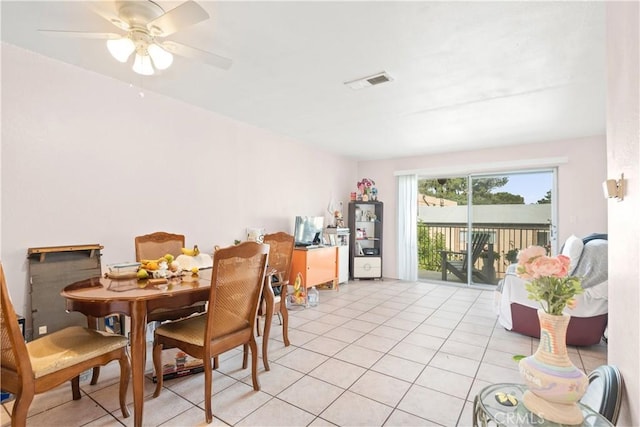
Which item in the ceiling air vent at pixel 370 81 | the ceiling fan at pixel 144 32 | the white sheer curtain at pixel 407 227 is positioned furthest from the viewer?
the white sheer curtain at pixel 407 227

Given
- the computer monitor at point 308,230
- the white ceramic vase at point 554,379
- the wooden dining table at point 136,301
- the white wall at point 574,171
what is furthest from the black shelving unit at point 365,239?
the white ceramic vase at point 554,379

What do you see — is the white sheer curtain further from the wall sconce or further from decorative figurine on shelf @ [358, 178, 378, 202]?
the wall sconce

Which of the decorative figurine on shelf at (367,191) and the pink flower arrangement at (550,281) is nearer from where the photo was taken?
the pink flower arrangement at (550,281)

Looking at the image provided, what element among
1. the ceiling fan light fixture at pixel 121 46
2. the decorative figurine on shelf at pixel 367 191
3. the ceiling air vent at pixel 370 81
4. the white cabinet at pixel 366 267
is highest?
the ceiling air vent at pixel 370 81

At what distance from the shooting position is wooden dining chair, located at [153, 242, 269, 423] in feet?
5.81

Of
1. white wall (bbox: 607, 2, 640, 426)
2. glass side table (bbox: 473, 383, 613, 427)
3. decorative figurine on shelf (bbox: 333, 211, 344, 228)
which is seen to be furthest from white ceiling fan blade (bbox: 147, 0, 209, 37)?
decorative figurine on shelf (bbox: 333, 211, 344, 228)

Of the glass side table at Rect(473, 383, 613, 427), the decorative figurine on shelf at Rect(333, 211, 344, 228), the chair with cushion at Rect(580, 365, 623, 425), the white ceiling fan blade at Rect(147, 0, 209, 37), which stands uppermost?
the white ceiling fan blade at Rect(147, 0, 209, 37)

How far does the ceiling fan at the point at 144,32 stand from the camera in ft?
5.32

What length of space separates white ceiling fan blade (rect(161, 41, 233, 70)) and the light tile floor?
218 centimetres

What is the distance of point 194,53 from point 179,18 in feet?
0.99

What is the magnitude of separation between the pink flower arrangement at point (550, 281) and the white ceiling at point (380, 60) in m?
1.49

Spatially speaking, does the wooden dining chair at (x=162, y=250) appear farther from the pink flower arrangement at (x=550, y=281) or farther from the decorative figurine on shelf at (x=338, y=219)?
the decorative figurine on shelf at (x=338, y=219)

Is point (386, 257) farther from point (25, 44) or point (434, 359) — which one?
point (25, 44)

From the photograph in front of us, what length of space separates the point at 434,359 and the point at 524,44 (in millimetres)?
2499
